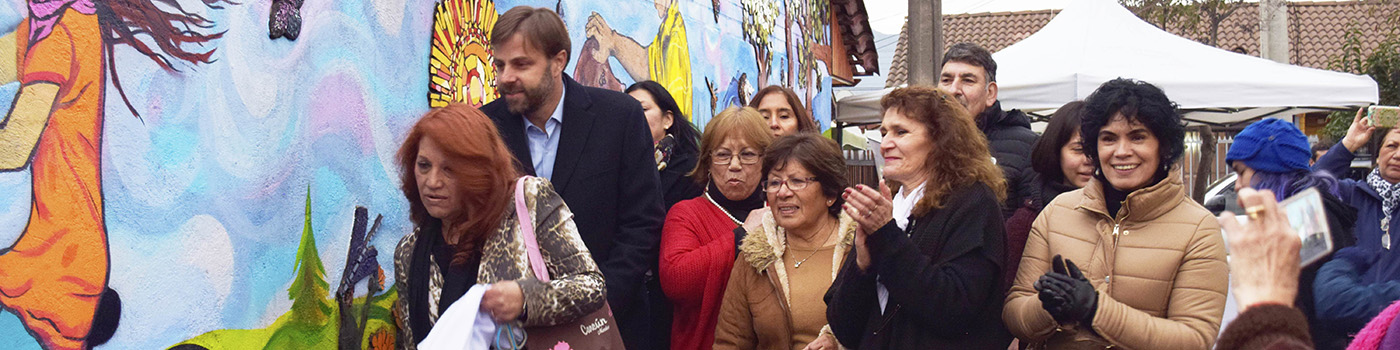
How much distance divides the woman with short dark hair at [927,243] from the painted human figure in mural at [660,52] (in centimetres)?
282

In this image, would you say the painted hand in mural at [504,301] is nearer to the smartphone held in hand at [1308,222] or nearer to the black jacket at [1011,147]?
Result: the smartphone held in hand at [1308,222]

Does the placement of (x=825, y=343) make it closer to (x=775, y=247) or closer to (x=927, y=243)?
(x=775, y=247)

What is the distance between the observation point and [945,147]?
344 cm

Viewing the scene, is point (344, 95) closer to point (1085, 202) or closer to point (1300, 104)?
point (1085, 202)

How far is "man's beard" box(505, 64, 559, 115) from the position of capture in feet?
11.5

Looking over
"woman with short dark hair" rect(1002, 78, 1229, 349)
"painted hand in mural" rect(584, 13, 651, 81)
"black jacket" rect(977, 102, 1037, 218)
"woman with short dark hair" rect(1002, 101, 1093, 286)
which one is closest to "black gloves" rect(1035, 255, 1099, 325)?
"woman with short dark hair" rect(1002, 78, 1229, 349)

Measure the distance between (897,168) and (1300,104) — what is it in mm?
7397

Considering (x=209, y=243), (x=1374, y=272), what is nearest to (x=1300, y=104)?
(x=1374, y=272)

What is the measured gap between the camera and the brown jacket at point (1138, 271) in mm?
3119

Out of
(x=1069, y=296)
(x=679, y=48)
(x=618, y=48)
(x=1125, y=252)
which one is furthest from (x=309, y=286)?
(x=679, y=48)

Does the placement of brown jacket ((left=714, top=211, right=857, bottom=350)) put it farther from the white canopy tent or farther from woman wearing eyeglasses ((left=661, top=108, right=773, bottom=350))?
the white canopy tent

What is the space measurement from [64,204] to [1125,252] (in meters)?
2.72

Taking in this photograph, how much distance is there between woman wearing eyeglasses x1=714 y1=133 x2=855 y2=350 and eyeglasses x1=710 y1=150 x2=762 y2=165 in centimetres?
55

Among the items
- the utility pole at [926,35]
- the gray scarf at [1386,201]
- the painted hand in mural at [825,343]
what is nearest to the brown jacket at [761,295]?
the painted hand in mural at [825,343]
